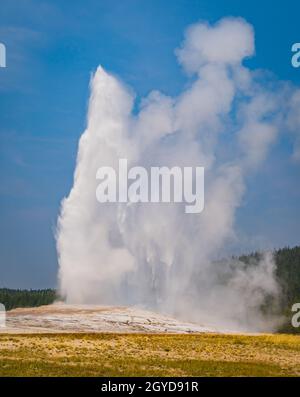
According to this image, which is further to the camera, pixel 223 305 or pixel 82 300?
pixel 223 305

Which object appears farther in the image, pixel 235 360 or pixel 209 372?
pixel 235 360

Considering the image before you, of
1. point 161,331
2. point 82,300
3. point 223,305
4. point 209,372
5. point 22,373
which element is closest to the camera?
point 22,373

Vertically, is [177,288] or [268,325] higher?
[177,288]

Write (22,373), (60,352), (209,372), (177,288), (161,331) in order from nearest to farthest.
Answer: (22,373) < (209,372) < (60,352) < (161,331) < (177,288)

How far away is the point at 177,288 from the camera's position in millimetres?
110875

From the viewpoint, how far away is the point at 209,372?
95.5ft
